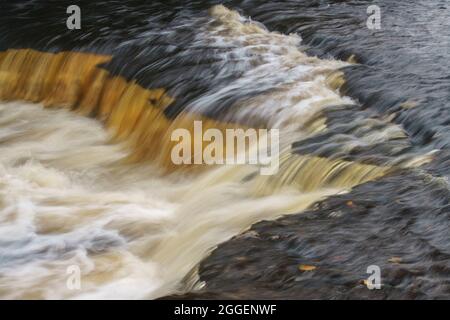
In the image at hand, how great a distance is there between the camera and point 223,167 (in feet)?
23.0

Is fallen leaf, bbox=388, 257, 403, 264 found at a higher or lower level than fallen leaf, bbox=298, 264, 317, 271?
higher

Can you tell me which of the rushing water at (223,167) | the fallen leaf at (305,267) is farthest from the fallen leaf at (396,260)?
the fallen leaf at (305,267)

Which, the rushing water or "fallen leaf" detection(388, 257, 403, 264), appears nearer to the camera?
"fallen leaf" detection(388, 257, 403, 264)

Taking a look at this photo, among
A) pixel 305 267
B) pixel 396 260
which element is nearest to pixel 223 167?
pixel 305 267

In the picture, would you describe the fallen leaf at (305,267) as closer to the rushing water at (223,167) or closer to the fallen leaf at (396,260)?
the rushing water at (223,167)

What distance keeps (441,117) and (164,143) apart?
2557mm

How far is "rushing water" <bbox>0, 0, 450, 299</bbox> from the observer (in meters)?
4.82

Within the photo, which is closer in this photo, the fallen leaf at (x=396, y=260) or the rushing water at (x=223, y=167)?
the fallen leaf at (x=396, y=260)

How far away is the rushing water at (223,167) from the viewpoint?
4.82m

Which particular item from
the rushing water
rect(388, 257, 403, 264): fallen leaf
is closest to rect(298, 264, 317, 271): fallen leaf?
the rushing water

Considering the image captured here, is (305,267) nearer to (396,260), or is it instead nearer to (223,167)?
(396,260)

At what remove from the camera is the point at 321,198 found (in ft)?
18.5

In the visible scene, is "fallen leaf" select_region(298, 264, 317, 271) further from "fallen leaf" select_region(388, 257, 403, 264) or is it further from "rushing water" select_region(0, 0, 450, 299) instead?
"fallen leaf" select_region(388, 257, 403, 264)

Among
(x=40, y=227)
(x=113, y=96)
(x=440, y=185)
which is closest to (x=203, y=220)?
(x=40, y=227)
